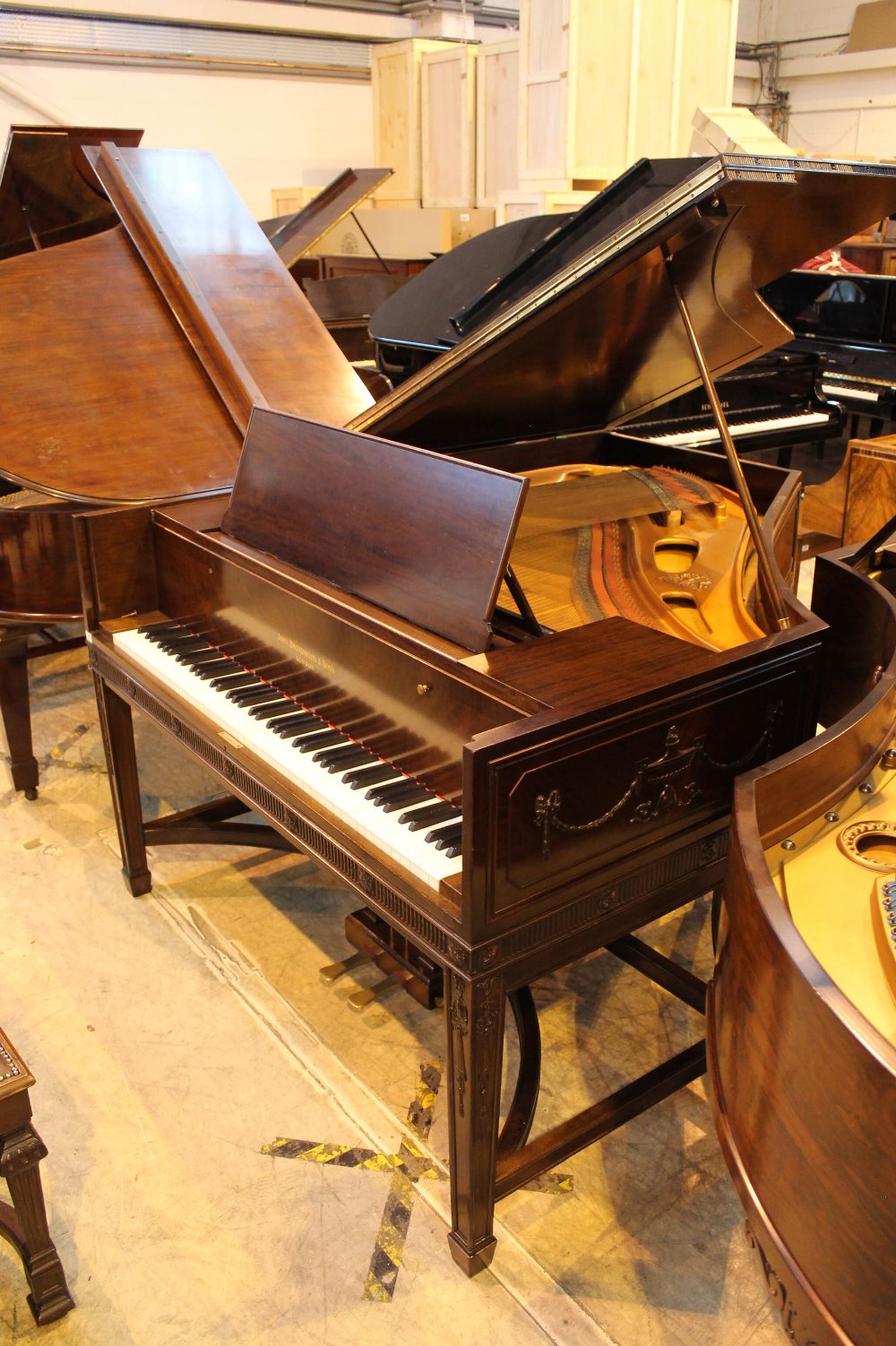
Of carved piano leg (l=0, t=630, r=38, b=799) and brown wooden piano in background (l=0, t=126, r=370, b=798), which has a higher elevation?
brown wooden piano in background (l=0, t=126, r=370, b=798)

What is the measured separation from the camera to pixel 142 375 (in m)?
3.10

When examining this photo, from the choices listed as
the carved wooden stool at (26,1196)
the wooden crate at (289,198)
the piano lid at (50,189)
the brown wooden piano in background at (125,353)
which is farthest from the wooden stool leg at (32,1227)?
the wooden crate at (289,198)

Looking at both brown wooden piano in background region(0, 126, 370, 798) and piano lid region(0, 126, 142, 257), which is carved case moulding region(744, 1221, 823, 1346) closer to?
brown wooden piano in background region(0, 126, 370, 798)

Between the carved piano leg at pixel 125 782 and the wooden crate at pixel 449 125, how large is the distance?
723 centimetres

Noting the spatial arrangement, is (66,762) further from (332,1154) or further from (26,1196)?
(26,1196)

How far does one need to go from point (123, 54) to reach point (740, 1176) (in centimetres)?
997

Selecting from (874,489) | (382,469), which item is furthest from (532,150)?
(382,469)

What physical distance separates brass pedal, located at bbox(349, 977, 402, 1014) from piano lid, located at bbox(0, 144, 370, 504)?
4.66 ft

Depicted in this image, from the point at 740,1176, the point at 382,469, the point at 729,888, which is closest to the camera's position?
the point at 740,1176

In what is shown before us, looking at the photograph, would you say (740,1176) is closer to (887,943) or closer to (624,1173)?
(887,943)

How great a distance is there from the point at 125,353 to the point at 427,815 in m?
1.93

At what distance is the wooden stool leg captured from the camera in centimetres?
178

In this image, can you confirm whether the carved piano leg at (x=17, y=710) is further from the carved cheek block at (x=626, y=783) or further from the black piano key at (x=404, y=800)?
the carved cheek block at (x=626, y=783)

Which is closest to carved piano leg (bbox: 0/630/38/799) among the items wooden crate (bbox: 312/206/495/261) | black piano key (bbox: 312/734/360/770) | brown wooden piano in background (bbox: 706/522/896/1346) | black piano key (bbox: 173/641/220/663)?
black piano key (bbox: 173/641/220/663)
